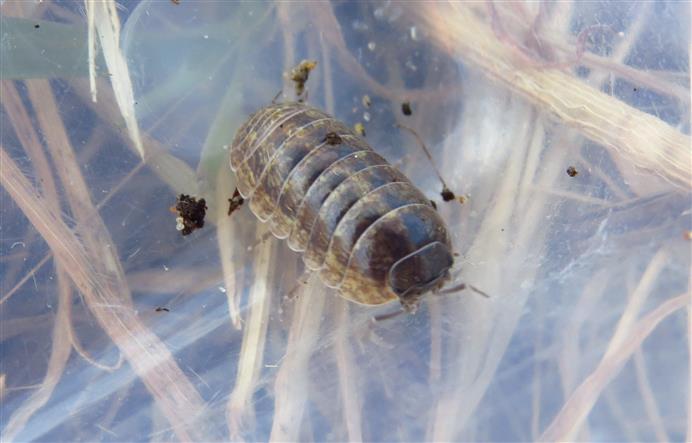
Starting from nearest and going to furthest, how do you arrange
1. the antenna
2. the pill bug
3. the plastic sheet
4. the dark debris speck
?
the pill bug → the plastic sheet → the dark debris speck → the antenna

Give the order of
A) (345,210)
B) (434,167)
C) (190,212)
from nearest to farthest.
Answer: (345,210)
(190,212)
(434,167)

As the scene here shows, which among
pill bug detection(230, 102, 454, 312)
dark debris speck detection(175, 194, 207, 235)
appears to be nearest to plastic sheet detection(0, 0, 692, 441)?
dark debris speck detection(175, 194, 207, 235)

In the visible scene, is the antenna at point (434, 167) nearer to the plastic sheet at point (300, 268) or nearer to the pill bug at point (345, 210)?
the plastic sheet at point (300, 268)

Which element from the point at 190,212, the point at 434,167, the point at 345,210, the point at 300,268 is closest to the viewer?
the point at 345,210

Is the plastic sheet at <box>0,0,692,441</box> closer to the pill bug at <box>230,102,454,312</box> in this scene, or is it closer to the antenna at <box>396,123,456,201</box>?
the antenna at <box>396,123,456,201</box>

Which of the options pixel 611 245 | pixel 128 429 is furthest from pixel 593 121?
pixel 128 429

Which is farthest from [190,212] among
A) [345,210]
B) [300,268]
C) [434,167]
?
[434,167]

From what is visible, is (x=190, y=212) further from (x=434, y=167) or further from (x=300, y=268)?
(x=434, y=167)

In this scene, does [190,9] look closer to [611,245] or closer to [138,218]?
[138,218]
